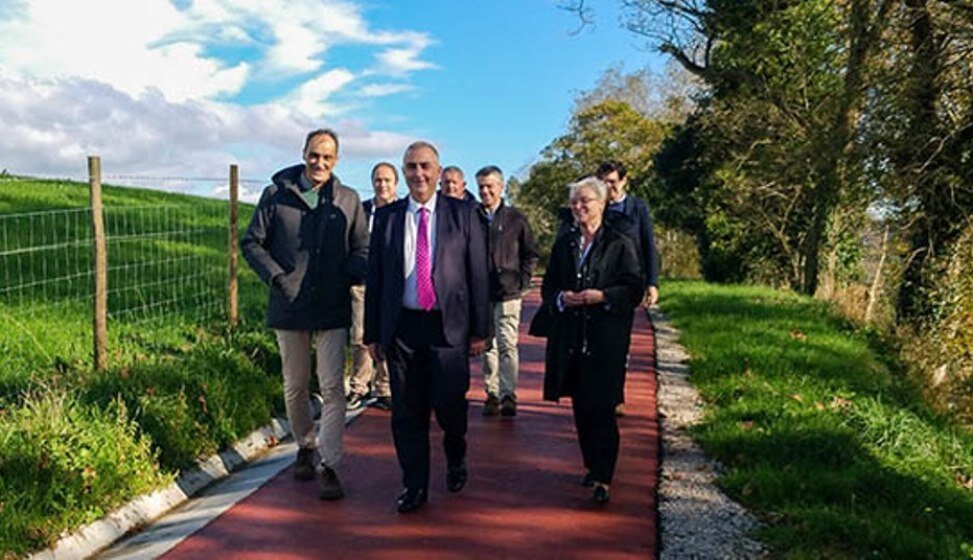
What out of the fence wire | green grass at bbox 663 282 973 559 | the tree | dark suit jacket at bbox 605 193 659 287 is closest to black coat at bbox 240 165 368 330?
dark suit jacket at bbox 605 193 659 287

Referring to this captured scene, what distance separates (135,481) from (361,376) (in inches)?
113

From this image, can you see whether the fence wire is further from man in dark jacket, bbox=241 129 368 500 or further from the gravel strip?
the gravel strip

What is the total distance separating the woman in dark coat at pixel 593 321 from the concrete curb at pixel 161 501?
2.46m

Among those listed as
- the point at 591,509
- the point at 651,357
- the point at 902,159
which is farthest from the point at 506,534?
the point at 902,159

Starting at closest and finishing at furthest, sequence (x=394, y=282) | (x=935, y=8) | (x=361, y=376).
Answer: (x=394, y=282), (x=361, y=376), (x=935, y=8)

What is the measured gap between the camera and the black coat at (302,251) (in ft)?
17.4

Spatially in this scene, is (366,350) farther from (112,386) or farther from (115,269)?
(115,269)

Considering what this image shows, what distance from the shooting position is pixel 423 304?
16.4ft

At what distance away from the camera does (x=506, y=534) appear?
4766 millimetres

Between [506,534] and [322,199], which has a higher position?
[322,199]

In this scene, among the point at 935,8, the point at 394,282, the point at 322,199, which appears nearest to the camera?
the point at 394,282

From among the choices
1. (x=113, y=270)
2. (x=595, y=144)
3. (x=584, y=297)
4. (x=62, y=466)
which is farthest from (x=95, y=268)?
(x=595, y=144)

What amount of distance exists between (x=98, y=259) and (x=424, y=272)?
350 cm

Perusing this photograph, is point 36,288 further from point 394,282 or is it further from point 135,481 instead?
point 394,282
